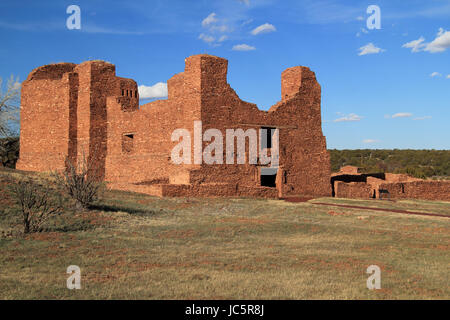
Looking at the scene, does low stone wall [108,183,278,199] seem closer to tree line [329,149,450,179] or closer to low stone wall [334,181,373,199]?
low stone wall [334,181,373,199]

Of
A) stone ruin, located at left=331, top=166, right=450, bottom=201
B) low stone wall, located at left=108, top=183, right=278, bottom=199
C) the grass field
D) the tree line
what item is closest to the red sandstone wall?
low stone wall, located at left=108, top=183, right=278, bottom=199

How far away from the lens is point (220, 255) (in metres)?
8.07

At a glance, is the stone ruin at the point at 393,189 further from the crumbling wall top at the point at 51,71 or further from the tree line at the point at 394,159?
the tree line at the point at 394,159

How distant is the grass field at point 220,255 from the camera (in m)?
5.78

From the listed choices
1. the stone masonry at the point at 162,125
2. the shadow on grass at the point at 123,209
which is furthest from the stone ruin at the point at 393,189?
the shadow on grass at the point at 123,209

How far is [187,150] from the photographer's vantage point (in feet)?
67.5

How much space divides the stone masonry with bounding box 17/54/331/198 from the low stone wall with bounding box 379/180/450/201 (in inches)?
158

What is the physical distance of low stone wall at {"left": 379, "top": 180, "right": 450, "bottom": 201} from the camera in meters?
24.9

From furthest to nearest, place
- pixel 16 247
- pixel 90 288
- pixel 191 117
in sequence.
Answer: pixel 191 117, pixel 16 247, pixel 90 288

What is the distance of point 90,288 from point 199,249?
3.09 metres

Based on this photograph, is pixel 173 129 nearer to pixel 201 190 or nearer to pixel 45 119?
pixel 201 190

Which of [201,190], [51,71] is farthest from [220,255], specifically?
[51,71]
